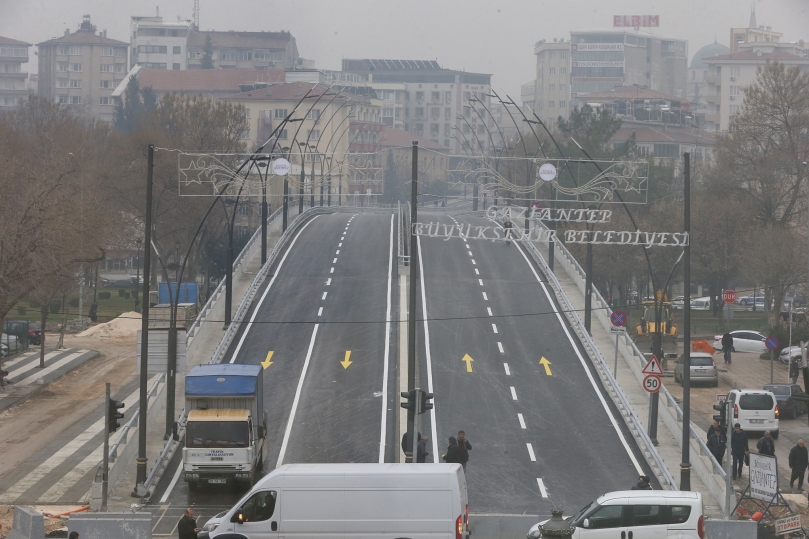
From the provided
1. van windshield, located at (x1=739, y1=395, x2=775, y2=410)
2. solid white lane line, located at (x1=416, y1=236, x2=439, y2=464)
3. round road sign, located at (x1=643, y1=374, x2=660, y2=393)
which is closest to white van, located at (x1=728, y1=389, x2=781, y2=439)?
van windshield, located at (x1=739, y1=395, x2=775, y2=410)

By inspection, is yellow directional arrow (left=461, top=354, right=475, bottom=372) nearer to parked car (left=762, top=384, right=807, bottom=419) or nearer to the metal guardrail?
the metal guardrail

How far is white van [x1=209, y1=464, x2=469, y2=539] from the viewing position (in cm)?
2081

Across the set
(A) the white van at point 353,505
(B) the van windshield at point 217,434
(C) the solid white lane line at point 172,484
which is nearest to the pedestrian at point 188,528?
(A) the white van at point 353,505

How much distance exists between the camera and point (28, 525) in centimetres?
2084

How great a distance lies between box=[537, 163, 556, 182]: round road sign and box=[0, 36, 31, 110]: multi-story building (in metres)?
168

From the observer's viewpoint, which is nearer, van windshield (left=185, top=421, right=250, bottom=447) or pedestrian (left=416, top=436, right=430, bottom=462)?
van windshield (left=185, top=421, right=250, bottom=447)

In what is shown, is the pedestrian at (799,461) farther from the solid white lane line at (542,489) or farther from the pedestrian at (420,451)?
the pedestrian at (420,451)

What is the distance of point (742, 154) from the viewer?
243ft

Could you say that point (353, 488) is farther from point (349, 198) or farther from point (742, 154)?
point (349, 198)

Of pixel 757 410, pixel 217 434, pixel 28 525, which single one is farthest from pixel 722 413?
pixel 28 525

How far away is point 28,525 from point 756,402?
24.0 m

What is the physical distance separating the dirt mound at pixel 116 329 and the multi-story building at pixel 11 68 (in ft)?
460

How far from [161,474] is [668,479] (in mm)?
12482

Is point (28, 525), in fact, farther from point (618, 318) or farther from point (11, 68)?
point (11, 68)
